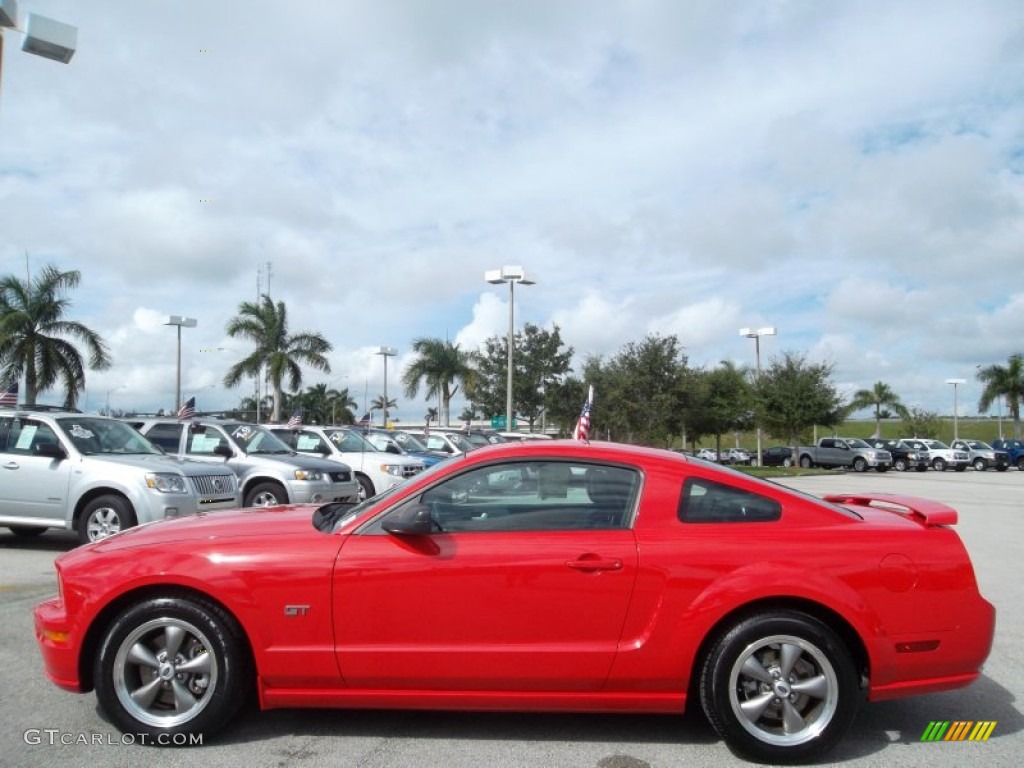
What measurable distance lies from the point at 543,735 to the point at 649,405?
32225 mm

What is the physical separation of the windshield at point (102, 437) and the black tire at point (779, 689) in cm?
825

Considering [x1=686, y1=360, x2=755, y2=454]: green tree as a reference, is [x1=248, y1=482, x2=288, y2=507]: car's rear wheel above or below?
below

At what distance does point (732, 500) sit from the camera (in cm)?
400

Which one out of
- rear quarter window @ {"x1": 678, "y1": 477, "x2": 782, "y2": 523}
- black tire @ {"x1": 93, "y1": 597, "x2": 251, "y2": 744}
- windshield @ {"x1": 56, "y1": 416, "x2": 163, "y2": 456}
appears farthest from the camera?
windshield @ {"x1": 56, "y1": 416, "x2": 163, "y2": 456}

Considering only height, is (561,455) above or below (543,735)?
above

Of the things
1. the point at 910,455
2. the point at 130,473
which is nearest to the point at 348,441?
the point at 130,473

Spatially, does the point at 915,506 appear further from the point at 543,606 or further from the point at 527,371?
the point at 527,371

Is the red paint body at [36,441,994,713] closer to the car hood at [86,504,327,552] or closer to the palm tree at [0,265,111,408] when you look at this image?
the car hood at [86,504,327,552]

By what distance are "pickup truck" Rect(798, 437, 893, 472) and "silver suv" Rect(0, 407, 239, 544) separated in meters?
37.1

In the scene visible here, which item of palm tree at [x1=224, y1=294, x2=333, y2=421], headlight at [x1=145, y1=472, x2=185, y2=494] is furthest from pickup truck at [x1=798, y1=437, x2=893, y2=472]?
headlight at [x1=145, y1=472, x2=185, y2=494]

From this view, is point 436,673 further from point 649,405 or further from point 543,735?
point 649,405

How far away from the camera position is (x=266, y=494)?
11.7 metres

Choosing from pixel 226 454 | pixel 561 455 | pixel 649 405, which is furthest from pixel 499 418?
pixel 561 455

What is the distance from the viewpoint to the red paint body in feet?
12.2
